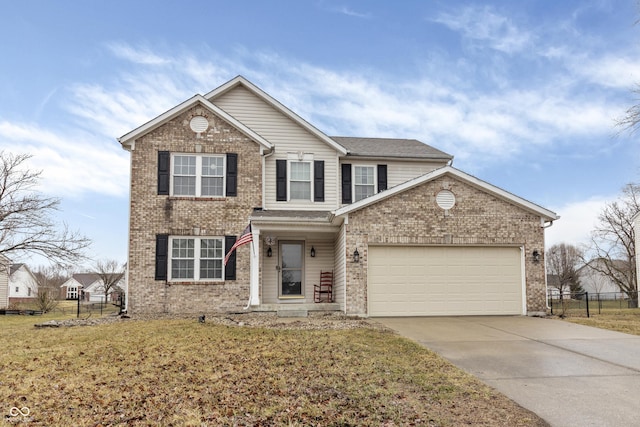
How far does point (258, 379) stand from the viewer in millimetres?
6492

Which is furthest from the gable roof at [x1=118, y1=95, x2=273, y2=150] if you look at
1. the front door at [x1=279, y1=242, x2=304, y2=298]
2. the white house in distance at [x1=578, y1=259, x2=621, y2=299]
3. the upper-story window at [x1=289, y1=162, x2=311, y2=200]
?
the white house in distance at [x1=578, y1=259, x2=621, y2=299]

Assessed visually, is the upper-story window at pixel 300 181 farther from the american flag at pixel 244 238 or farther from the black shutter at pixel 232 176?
the american flag at pixel 244 238

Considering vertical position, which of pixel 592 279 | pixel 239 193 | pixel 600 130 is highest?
pixel 600 130

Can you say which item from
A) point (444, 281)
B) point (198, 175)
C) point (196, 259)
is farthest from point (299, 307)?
point (198, 175)

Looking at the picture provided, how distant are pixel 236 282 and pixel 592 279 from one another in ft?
170

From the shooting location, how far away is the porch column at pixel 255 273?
15.3 metres

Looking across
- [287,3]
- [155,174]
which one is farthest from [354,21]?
[155,174]

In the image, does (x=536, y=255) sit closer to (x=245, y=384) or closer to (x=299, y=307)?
(x=299, y=307)

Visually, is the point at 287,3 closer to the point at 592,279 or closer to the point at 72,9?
the point at 72,9

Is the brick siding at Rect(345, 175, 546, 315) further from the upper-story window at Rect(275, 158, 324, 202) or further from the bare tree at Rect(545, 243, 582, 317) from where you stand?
the bare tree at Rect(545, 243, 582, 317)

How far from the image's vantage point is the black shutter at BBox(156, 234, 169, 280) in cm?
1562

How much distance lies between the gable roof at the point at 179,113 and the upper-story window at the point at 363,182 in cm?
336

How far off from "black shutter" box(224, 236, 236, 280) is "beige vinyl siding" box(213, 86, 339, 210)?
2.79 m

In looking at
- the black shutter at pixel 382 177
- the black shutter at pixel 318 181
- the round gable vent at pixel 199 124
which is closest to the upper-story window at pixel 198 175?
the round gable vent at pixel 199 124
